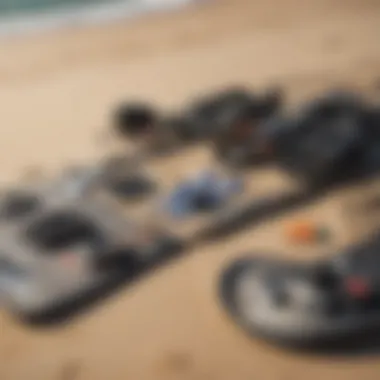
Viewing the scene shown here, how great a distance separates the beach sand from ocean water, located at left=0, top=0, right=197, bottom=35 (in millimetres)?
33

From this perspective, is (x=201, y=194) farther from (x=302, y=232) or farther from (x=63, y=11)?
(x=63, y=11)

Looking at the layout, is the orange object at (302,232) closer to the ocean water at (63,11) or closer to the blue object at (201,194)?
the blue object at (201,194)

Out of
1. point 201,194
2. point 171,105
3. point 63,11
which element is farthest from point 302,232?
point 63,11

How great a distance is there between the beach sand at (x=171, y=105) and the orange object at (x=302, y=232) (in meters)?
0.01

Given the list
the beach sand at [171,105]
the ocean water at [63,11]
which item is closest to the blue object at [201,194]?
the beach sand at [171,105]

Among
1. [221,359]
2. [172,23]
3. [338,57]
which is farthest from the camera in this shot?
[172,23]

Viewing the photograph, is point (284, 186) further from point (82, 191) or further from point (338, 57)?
point (338, 57)

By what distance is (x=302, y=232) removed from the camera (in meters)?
0.71

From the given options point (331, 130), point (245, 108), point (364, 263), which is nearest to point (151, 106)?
point (245, 108)

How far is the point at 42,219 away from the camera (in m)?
0.72

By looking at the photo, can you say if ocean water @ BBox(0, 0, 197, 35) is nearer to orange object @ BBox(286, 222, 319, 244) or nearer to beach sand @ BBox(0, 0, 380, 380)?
beach sand @ BBox(0, 0, 380, 380)

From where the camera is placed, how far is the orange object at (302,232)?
697 mm

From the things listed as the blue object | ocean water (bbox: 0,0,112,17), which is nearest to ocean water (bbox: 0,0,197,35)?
ocean water (bbox: 0,0,112,17)

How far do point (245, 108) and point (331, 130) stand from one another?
11cm
